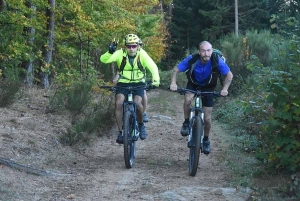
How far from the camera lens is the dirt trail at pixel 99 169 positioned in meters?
6.34

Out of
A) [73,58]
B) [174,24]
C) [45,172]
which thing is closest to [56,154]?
[45,172]

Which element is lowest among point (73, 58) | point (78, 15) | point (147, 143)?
point (147, 143)

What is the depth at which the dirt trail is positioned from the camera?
634 cm

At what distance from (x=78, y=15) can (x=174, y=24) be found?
34804mm

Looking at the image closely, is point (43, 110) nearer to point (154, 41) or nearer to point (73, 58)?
point (73, 58)

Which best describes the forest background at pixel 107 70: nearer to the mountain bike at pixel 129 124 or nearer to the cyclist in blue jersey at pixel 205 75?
the cyclist in blue jersey at pixel 205 75

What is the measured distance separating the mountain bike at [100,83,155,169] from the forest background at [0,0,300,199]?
4.91 ft

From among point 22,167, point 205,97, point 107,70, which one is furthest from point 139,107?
point 107,70

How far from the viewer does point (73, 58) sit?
61.4 feet

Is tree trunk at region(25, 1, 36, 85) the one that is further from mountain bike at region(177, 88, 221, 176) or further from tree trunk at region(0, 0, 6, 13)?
mountain bike at region(177, 88, 221, 176)

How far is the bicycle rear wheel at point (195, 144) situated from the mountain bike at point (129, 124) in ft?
3.36

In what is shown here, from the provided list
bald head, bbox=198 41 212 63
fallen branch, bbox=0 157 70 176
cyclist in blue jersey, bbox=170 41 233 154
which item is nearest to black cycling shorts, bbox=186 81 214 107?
cyclist in blue jersey, bbox=170 41 233 154

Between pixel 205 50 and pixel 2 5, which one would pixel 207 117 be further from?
pixel 2 5

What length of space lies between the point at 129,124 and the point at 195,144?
1215mm
